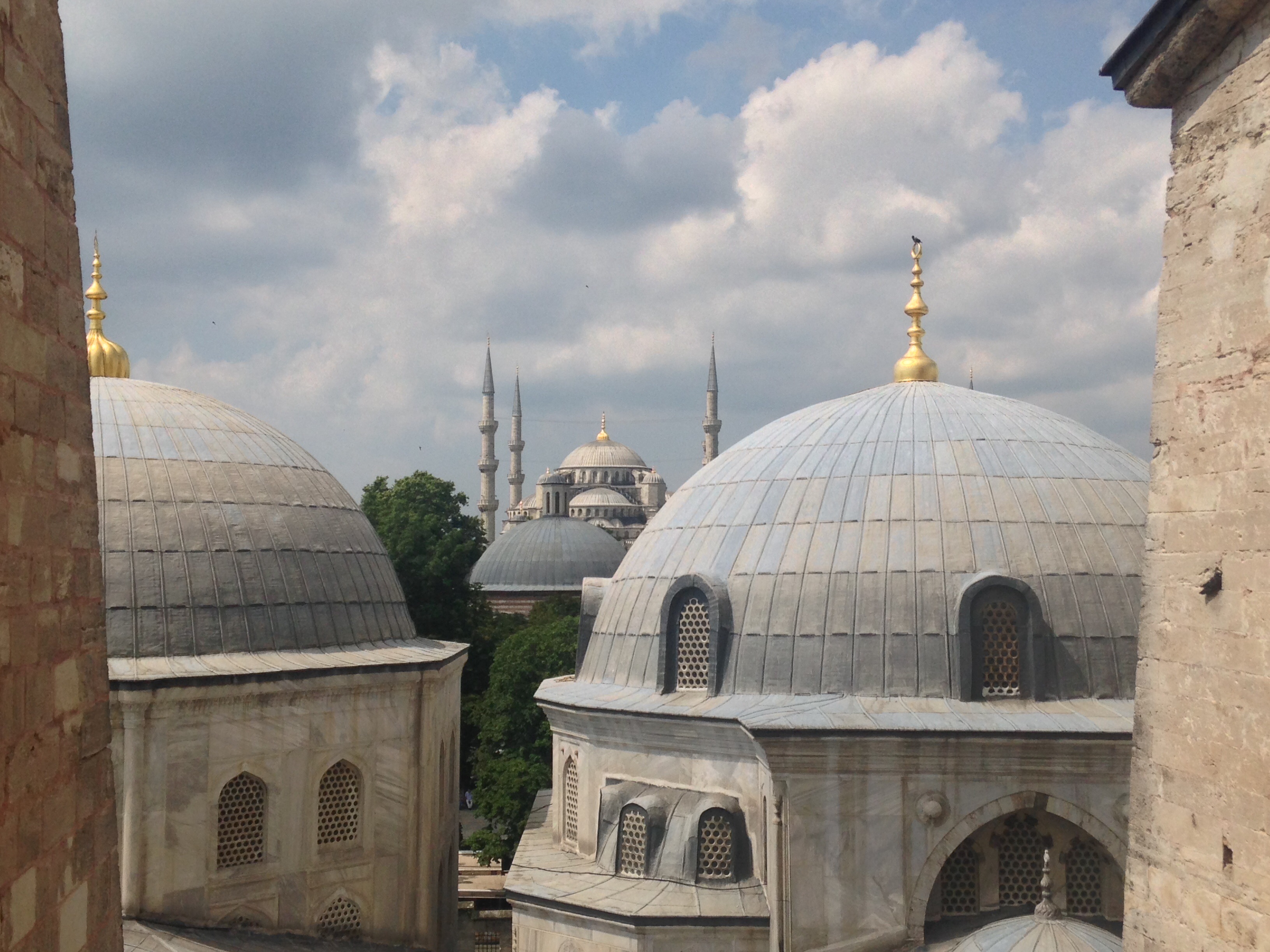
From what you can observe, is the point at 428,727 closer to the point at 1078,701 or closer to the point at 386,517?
the point at 1078,701

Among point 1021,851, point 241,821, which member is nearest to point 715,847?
point 1021,851

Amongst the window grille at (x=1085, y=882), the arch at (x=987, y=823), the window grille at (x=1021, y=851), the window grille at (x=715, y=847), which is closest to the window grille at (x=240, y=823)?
the window grille at (x=715, y=847)

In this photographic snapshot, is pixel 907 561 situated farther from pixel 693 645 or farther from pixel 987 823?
pixel 987 823

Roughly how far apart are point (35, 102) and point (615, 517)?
74002 mm

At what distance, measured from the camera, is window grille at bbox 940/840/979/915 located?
13375 mm

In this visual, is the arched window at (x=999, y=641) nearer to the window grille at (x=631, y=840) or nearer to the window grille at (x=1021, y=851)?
the window grille at (x=1021, y=851)

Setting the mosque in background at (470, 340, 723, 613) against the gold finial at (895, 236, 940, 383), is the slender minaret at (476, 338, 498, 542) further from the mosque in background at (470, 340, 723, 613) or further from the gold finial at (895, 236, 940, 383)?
the gold finial at (895, 236, 940, 383)

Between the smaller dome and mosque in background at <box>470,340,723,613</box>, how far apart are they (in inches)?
2.6

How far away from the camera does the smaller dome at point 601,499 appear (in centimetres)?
7838

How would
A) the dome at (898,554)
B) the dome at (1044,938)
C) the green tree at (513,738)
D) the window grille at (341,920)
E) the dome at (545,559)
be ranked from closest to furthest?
1. the dome at (1044,938)
2. the dome at (898,554)
3. the window grille at (341,920)
4. the green tree at (513,738)
5. the dome at (545,559)

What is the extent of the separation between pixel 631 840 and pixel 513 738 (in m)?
9.39

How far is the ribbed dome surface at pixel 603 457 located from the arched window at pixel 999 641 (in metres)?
69.2

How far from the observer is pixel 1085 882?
13.3 metres

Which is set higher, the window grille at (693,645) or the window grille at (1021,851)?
the window grille at (693,645)
